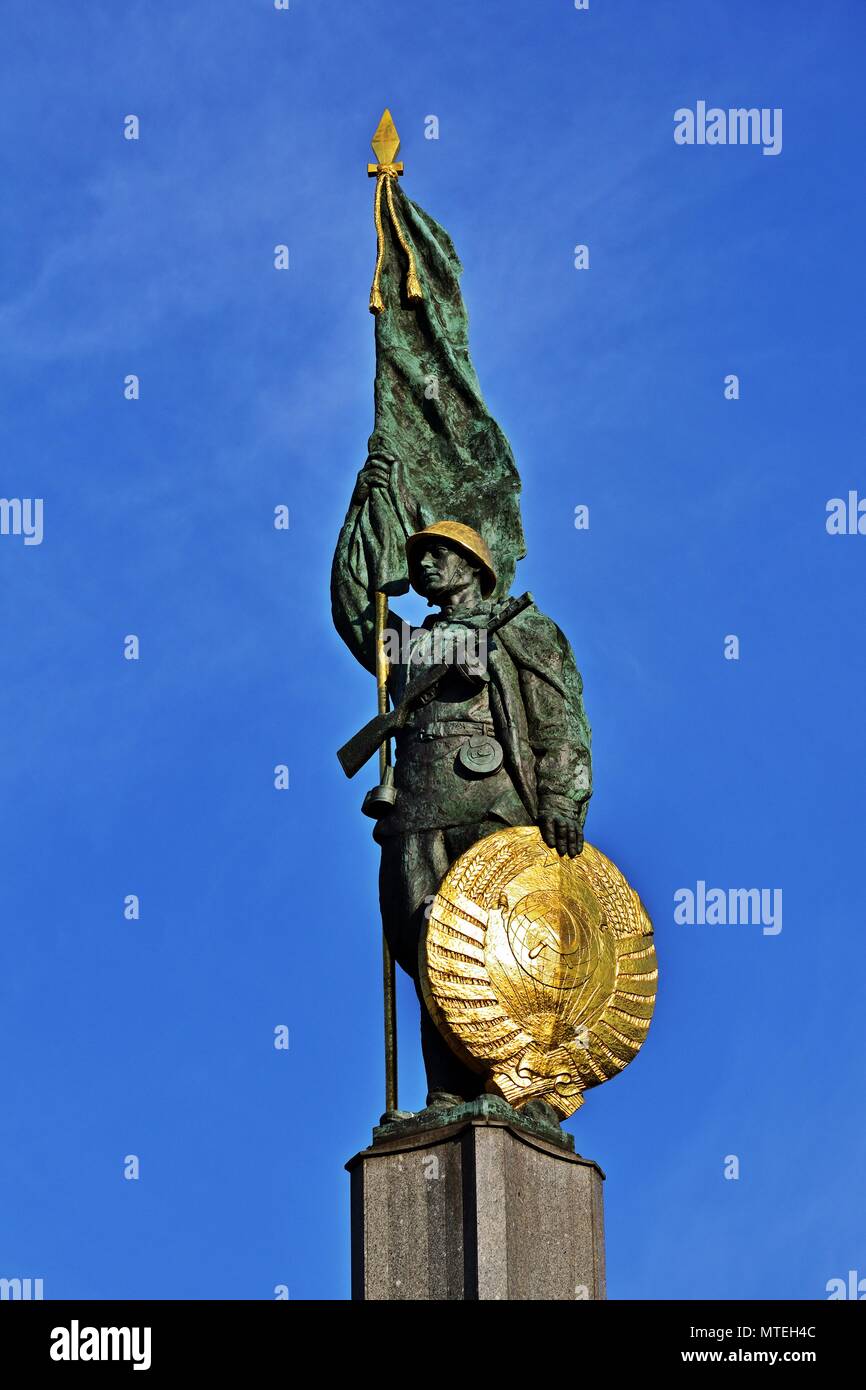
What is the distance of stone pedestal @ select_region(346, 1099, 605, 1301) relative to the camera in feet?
70.3

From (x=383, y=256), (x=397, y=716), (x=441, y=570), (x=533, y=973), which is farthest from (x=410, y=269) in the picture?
(x=533, y=973)

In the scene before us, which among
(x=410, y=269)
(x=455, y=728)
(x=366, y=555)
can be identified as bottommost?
(x=455, y=728)

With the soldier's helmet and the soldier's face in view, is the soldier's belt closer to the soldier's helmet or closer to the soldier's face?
the soldier's face

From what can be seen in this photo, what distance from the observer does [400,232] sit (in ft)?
86.1

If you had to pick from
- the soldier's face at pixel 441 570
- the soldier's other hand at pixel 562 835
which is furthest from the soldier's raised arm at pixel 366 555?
the soldier's other hand at pixel 562 835

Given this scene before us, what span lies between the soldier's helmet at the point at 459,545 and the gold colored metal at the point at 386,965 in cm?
48

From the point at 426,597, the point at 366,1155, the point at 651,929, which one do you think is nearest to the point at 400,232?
the point at 426,597

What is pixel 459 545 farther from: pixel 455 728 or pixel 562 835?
pixel 562 835

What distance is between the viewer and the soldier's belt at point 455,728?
23.7 meters

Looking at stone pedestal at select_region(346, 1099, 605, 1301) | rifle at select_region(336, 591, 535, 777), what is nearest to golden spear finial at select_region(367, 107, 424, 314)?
rifle at select_region(336, 591, 535, 777)

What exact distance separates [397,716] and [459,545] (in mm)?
1524

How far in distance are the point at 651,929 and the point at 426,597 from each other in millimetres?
3361

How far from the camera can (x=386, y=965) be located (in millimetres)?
23469
